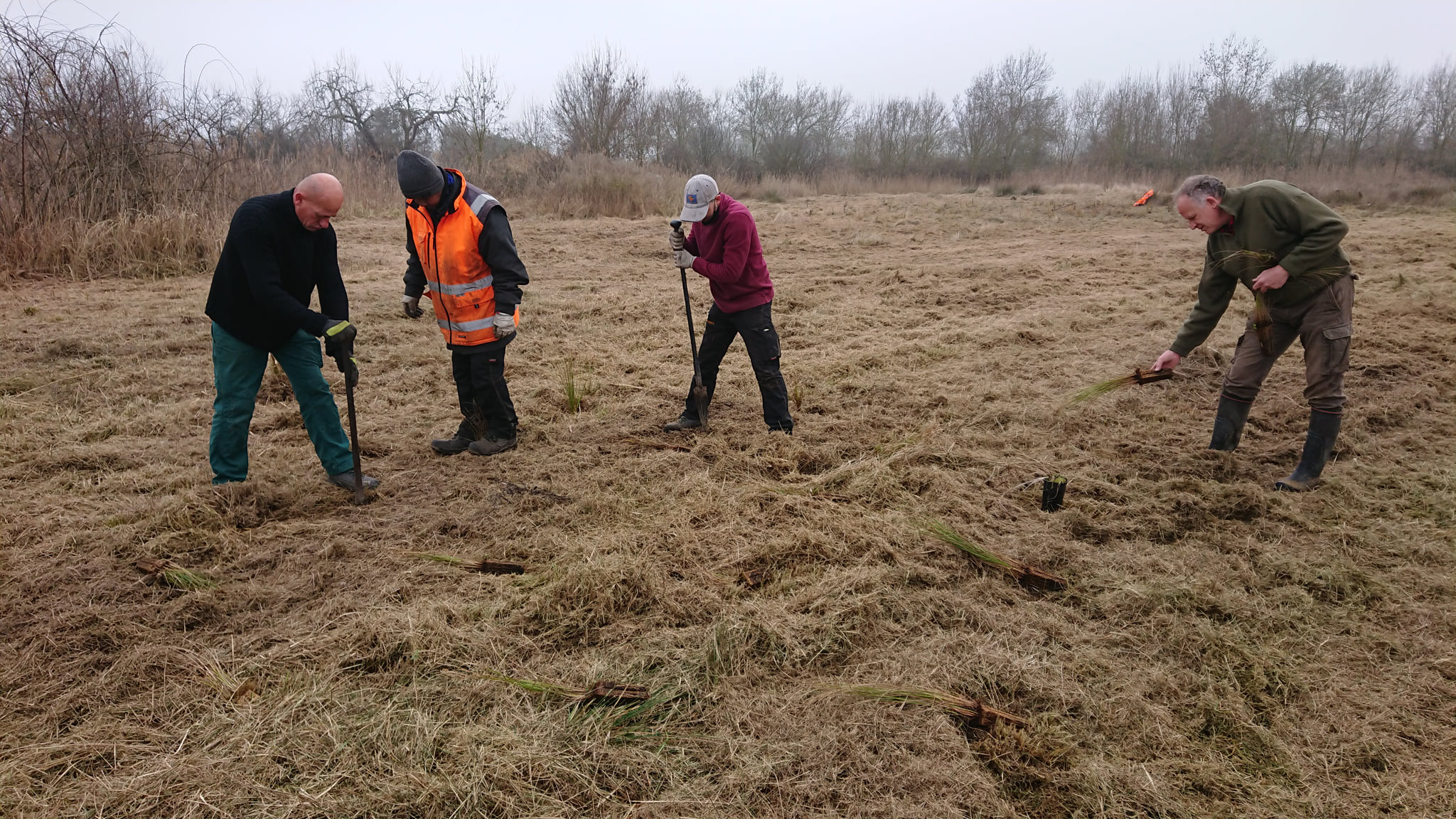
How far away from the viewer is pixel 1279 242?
3836 millimetres

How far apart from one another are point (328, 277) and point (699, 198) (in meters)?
1.98

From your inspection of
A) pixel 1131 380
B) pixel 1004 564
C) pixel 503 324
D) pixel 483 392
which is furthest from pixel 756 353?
pixel 1131 380

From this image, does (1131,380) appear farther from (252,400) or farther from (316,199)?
(252,400)

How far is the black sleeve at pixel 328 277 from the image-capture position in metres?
3.91

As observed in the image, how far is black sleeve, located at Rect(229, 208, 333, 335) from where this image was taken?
3.58 metres

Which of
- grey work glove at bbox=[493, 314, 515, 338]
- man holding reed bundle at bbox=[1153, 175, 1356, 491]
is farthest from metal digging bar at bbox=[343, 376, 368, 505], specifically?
man holding reed bundle at bbox=[1153, 175, 1356, 491]

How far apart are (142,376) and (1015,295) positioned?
8113mm

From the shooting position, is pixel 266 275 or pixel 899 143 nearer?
pixel 266 275

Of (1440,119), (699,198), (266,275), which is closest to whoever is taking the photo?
(266,275)

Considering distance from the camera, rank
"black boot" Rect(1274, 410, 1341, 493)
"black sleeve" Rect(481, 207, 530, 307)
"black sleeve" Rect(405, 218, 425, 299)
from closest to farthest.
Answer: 1. "black boot" Rect(1274, 410, 1341, 493)
2. "black sleeve" Rect(481, 207, 530, 307)
3. "black sleeve" Rect(405, 218, 425, 299)

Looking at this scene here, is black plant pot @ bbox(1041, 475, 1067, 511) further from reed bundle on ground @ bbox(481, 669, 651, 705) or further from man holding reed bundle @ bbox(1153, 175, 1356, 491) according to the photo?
reed bundle on ground @ bbox(481, 669, 651, 705)

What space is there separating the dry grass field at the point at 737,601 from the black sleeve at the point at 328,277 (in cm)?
90

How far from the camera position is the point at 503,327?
4176mm

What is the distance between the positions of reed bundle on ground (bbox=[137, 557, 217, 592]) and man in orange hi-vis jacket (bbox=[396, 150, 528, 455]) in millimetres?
1638
